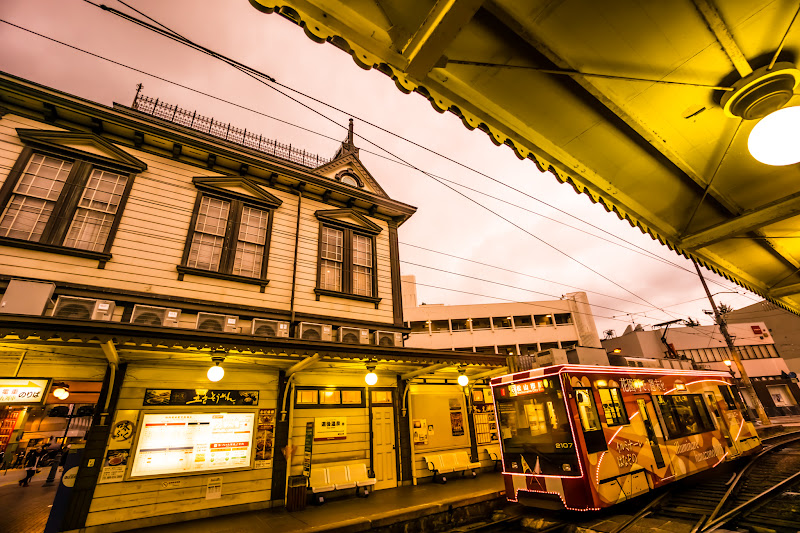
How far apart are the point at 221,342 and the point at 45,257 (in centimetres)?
463

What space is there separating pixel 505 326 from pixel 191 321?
34218mm

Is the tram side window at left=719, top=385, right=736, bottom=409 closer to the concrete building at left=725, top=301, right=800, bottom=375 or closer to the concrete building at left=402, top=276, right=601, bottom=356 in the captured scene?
the concrete building at left=402, top=276, right=601, bottom=356

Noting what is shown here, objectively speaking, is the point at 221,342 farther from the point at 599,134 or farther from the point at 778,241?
the point at 778,241

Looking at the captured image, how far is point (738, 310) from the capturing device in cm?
4734

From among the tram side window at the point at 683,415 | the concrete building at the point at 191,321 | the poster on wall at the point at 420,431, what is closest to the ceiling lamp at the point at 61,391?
the concrete building at the point at 191,321

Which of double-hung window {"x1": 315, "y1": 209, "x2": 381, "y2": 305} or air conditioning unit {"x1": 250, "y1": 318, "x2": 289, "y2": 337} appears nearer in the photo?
air conditioning unit {"x1": 250, "y1": 318, "x2": 289, "y2": 337}

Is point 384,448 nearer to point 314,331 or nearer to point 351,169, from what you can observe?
point 314,331

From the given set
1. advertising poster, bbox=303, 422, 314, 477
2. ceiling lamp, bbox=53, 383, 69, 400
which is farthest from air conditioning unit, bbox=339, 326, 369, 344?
ceiling lamp, bbox=53, 383, 69, 400

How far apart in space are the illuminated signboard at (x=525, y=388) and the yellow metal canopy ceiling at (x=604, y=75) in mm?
5372

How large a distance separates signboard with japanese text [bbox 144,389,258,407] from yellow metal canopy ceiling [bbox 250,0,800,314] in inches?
350

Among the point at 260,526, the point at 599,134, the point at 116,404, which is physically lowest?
the point at 260,526

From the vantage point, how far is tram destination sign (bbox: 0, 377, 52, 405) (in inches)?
257

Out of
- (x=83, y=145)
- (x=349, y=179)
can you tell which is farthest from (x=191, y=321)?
(x=349, y=179)

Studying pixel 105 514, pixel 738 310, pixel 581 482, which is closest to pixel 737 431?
pixel 581 482
